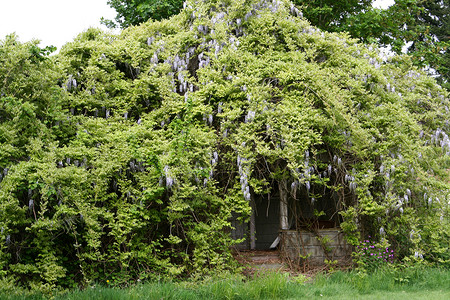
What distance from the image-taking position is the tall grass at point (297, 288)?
6.60 m

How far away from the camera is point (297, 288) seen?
7246mm

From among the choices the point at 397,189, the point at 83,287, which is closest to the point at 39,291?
the point at 83,287

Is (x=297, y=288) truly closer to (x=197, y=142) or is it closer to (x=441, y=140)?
(x=197, y=142)

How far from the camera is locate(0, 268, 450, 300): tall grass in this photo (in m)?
6.60

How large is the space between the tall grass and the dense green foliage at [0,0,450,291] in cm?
44

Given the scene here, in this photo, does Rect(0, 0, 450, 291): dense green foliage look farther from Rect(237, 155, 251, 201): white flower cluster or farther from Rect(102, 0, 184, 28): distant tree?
Rect(102, 0, 184, 28): distant tree

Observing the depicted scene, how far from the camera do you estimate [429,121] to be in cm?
1043

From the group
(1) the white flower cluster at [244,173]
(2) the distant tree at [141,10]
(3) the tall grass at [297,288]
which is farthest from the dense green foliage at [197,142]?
(2) the distant tree at [141,10]

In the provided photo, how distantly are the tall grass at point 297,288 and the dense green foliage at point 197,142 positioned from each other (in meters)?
0.44

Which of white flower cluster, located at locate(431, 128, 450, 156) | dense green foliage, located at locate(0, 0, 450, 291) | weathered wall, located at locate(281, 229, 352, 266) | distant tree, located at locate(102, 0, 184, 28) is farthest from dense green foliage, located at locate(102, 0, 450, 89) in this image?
weathered wall, located at locate(281, 229, 352, 266)

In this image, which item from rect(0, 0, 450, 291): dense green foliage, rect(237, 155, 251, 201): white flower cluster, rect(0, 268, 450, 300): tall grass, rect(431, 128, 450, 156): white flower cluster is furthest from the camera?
rect(431, 128, 450, 156): white flower cluster

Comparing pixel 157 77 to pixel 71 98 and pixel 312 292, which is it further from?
pixel 312 292

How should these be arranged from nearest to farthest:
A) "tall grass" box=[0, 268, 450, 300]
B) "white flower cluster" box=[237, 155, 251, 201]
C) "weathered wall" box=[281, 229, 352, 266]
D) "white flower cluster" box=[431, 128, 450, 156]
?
1. "tall grass" box=[0, 268, 450, 300]
2. "white flower cluster" box=[237, 155, 251, 201]
3. "weathered wall" box=[281, 229, 352, 266]
4. "white flower cluster" box=[431, 128, 450, 156]

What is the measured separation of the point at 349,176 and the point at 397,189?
3.12 ft
